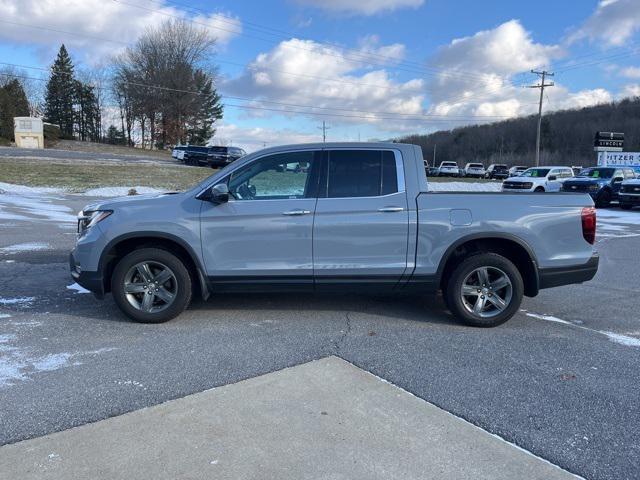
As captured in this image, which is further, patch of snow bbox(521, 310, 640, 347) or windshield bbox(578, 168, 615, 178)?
windshield bbox(578, 168, 615, 178)

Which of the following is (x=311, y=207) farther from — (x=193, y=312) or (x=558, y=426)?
(x=558, y=426)

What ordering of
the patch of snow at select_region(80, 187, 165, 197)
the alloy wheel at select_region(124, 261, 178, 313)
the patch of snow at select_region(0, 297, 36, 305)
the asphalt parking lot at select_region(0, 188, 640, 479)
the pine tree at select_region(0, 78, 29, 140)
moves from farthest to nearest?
the pine tree at select_region(0, 78, 29, 140)
the patch of snow at select_region(80, 187, 165, 197)
the patch of snow at select_region(0, 297, 36, 305)
the alloy wheel at select_region(124, 261, 178, 313)
the asphalt parking lot at select_region(0, 188, 640, 479)

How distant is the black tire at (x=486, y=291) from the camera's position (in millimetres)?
5148

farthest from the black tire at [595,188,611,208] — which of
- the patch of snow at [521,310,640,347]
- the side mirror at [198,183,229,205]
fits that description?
the side mirror at [198,183,229,205]

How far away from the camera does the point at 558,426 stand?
326 centimetres

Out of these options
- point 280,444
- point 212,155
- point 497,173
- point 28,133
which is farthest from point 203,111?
point 280,444

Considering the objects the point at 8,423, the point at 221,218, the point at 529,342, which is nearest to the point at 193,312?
the point at 221,218

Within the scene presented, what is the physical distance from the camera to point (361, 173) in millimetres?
5199

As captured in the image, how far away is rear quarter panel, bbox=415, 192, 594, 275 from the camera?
5082 mm

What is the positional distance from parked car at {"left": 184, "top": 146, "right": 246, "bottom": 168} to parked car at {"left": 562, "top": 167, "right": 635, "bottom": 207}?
84.0 ft

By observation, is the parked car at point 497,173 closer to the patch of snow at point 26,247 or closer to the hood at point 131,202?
the patch of snow at point 26,247

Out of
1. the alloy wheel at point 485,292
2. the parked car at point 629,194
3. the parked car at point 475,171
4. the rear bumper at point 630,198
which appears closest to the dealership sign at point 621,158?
the parked car at point 475,171

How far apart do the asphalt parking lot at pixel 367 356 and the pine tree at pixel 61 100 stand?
83.5 metres

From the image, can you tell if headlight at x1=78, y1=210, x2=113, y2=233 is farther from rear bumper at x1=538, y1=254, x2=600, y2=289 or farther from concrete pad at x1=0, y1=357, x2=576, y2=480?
rear bumper at x1=538, y1=254, x2=600, y2=289
